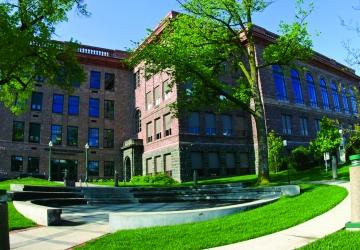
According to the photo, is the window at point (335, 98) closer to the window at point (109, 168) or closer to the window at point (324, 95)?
the window at point (324, 95)

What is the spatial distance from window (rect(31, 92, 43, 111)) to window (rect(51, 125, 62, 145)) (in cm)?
257

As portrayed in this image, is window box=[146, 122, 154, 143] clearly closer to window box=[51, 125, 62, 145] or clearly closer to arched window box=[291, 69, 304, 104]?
window box=[51, 125, 62, 145]

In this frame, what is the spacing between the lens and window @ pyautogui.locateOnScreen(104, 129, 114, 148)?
144 ft

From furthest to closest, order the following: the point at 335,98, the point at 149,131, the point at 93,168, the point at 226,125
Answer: the point at 335,98, the point at 93,168, the point at 149,131, the point at 226,125

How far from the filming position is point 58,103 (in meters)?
42.0

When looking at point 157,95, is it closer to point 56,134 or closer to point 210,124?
point 210,124

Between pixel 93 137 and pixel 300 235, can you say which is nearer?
pixel 300 235

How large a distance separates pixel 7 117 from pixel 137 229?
3426 cm

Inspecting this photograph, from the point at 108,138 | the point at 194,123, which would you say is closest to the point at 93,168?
the point at 108,138

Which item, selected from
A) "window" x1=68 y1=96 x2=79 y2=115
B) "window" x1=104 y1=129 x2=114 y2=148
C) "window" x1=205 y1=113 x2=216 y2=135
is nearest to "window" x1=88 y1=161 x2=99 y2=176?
"window" x1=104 y1=129 x2=114 y2=148

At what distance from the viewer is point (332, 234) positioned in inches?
287

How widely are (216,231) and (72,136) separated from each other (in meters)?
35.9

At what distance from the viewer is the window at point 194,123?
34906 mm

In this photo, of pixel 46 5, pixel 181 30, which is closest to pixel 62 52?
pixel 46 5
